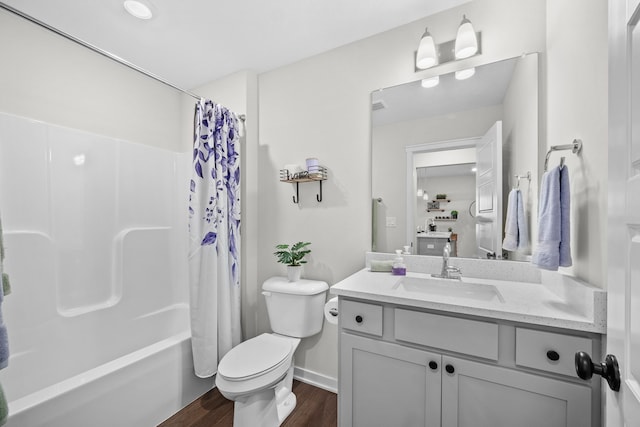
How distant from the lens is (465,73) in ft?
4.94

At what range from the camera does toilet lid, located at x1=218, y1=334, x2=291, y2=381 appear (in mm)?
1347

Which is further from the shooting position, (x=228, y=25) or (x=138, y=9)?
(x=228, y=25)

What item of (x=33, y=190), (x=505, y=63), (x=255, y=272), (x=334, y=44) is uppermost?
(x=334, y=44)

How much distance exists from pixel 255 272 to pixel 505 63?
2.15 meters

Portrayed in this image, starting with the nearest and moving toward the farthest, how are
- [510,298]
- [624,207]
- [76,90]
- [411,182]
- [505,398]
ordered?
[624,207], [505,398], [510,298], [411,182], [76,90]

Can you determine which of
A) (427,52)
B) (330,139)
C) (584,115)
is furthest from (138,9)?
(584,115)

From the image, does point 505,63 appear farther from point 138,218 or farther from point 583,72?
point 138,218

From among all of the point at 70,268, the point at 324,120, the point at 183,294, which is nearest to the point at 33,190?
the point at 70,268

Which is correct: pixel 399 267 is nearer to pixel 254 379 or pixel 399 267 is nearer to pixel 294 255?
pixel 294 255

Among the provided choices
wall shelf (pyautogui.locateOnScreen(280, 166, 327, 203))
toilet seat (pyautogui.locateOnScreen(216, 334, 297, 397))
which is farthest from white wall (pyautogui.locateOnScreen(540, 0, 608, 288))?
toilet seat (pyautogui.locateOnScreen(216, 334, 297, 397))

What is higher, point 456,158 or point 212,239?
point 456,158

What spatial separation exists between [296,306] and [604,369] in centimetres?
145

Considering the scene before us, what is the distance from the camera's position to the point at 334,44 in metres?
1.88

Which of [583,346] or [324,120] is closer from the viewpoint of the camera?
[583,346]
